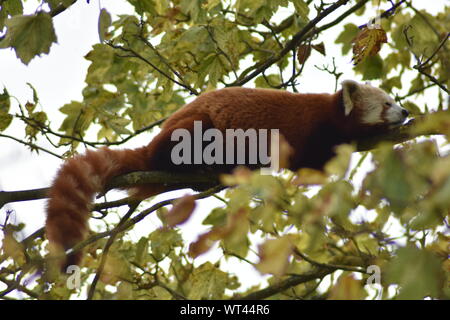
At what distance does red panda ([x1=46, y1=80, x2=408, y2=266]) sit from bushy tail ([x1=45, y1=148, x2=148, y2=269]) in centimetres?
1

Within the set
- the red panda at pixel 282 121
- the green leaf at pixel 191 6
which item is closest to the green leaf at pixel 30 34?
the green leaf at pixel 191 6

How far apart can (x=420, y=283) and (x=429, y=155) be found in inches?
15.3

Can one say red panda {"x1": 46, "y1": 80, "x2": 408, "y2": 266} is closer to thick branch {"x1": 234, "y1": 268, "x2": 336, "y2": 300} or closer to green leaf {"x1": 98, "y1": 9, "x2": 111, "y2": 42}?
thick branch {"x1": 234, "y1": 268, "x2": 336, "y2": 300}

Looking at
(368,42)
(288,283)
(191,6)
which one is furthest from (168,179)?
(368,42)

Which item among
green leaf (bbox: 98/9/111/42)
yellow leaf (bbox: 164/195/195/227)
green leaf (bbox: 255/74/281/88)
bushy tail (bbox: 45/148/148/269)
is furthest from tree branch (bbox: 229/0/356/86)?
yellow leaf (bbox: 164/195/195/227)

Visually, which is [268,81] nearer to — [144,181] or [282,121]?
[282,121]

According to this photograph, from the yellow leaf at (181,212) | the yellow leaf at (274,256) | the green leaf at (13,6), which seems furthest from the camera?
the green leaf at (13,6)

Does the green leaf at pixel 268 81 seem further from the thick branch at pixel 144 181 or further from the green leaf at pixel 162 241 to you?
the green leaf at pixel 162 241

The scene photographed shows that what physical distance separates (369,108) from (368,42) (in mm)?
896

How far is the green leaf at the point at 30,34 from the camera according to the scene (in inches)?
123

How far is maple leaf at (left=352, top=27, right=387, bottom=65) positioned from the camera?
4.39 metres

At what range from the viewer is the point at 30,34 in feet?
10.3

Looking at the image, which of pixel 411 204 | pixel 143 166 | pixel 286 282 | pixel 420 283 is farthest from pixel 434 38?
pixel 420 283

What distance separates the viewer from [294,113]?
494 cm
